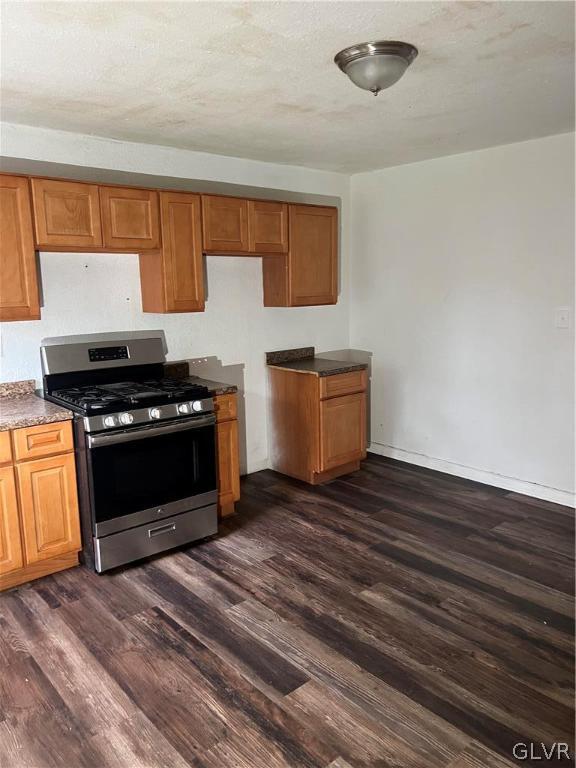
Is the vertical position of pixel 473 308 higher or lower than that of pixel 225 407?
higher

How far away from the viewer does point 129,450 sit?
2.99 metres

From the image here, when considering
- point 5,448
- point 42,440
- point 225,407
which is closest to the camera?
point 5,448

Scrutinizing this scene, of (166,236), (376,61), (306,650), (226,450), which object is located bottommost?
(306,650)

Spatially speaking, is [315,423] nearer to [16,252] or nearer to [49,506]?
[49,506]

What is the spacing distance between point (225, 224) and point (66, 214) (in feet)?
3.35

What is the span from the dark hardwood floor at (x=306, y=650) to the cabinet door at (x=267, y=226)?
71.9 inches

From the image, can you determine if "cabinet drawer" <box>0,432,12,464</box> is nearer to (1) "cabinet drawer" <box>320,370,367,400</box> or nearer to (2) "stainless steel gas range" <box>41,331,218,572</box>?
(2) "stainless steel gas range" <box>41,331,218,572</box>

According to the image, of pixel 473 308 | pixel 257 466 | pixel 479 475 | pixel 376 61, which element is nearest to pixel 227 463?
pixel 257 466

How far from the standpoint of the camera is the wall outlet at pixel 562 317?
3590 millimetres

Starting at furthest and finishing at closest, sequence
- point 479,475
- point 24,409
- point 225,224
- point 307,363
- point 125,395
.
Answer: point 307,363
point 479,475
point 225,224
point 125,395
point 24,409

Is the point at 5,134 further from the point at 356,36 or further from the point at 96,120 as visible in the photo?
the point at 356,36

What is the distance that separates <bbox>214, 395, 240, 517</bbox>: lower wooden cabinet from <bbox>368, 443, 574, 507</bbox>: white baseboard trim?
164 centimetres

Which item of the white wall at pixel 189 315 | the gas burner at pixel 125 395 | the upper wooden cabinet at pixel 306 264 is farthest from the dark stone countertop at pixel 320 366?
the gas burner at pixel 125 395

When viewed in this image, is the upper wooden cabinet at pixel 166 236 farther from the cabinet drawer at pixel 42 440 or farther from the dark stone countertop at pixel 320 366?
the cabinet drawer at pixel 42 440
